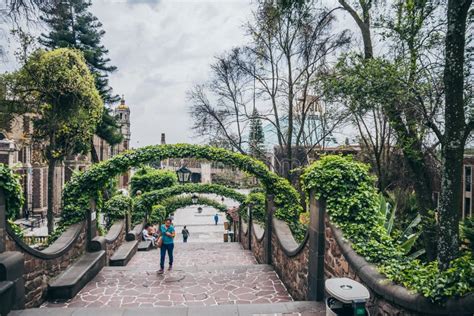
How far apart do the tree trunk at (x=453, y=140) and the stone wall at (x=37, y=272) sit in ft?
21.0

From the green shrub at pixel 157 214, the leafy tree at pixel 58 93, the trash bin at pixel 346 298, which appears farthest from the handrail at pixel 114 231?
the trash bin at pixel 346 298

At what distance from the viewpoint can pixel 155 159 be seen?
408 inches

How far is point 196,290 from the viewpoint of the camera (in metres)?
7.31

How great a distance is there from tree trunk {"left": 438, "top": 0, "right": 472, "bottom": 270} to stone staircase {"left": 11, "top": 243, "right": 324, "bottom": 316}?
233 centimetres

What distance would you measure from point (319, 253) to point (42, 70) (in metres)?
15.3

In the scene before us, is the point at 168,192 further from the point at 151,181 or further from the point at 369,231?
the point at 369,231

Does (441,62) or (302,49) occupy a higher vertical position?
(302,49)

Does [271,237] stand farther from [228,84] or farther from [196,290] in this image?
[228,84]

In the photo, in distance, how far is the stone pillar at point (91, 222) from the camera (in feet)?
31.3

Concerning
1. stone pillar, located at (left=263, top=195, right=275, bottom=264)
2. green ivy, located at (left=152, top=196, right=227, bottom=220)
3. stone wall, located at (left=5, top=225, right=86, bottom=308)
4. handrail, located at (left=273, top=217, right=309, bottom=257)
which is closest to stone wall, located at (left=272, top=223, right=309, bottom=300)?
handrail, located at (left=273, top=217, right=309, bottom=257)

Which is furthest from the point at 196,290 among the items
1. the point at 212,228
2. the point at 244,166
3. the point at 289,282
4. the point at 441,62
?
the point at 212,228

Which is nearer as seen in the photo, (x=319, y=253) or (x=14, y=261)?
(x=14, y=261)

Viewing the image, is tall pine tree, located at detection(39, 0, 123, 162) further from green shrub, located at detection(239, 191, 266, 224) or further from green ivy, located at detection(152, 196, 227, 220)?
green shrub, located at detection(239, 191, 266, 224)

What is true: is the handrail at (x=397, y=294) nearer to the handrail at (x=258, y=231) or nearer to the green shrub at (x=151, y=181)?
the handrail at (x=258, y=231)
